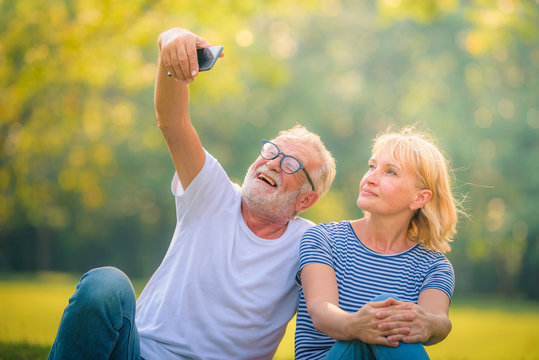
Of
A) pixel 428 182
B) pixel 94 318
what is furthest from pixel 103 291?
pixel 428 182

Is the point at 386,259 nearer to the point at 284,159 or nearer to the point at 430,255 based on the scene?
the point at 430,255

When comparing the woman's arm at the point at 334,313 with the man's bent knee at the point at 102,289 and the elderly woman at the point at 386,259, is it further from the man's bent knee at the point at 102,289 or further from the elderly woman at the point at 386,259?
the man's bent knee at the point at 102,289

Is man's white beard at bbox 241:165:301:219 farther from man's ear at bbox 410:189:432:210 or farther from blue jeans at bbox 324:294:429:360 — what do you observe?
blue jeans at bbox 324:294:429:360

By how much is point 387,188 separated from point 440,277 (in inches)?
20.2

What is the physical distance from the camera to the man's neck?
295 centimetres

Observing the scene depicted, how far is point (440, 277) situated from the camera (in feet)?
8.74

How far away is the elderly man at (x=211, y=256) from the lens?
258 cm

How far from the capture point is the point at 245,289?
8.82 ft

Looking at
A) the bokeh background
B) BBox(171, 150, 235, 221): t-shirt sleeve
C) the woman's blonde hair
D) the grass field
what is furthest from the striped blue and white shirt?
the bokeh background

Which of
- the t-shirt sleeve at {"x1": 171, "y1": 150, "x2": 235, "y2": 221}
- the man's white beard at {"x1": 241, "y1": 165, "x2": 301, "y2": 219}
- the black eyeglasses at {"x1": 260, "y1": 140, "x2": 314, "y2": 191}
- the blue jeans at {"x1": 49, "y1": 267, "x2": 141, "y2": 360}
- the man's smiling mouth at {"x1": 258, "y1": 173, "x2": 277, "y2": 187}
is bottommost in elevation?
the blue jeans at {"x1": 49, "y1": 267, "x2": 141, "y2": 360}

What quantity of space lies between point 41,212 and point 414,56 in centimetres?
1451

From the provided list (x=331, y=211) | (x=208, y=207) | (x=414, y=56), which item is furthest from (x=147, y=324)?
(x=414, y=56)

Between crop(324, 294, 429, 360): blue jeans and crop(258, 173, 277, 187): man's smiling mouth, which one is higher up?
crop(258, 173, 277, 187): man's smiling mouth

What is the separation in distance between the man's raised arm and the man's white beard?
13.2 inches
